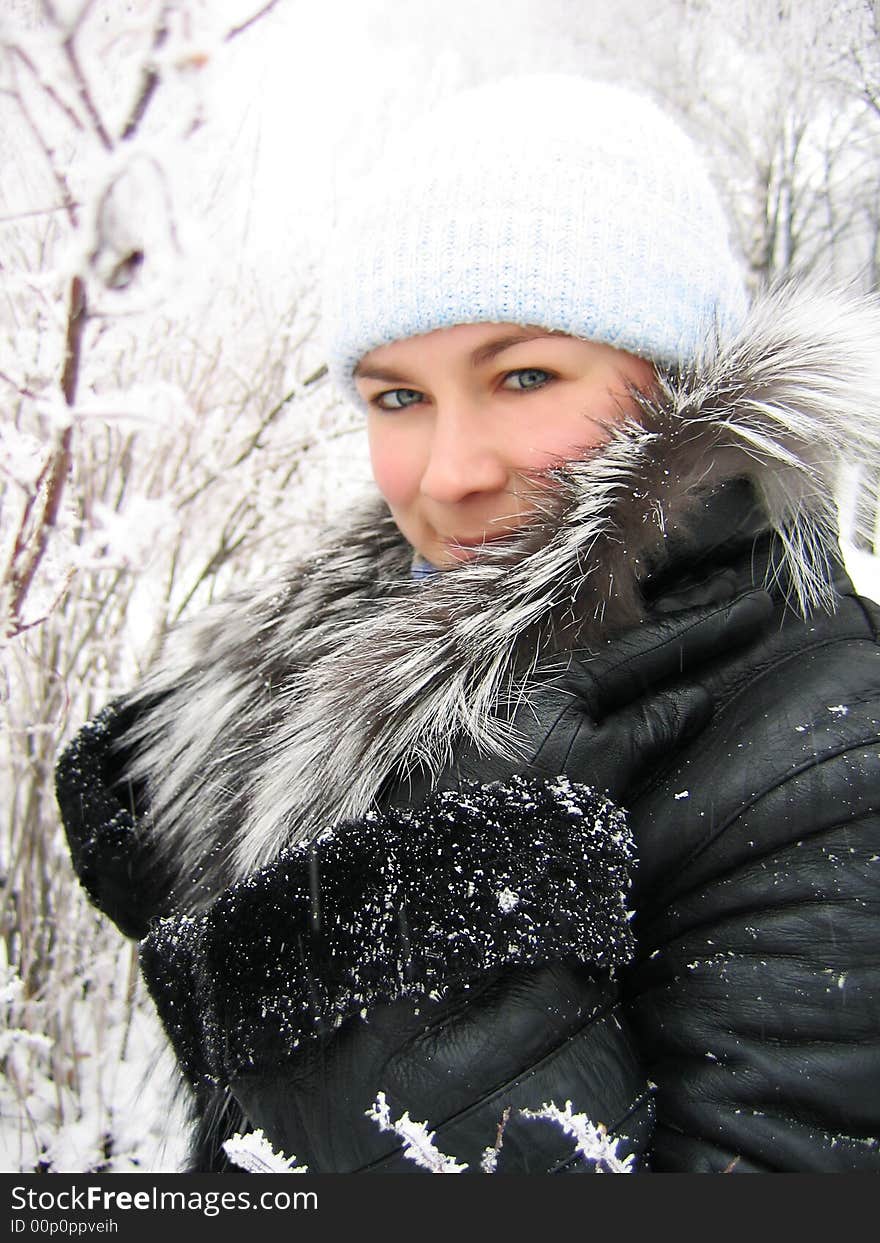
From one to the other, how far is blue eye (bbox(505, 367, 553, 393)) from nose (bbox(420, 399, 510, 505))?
6 centimetres

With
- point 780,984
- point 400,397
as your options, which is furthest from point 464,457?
point 780,984

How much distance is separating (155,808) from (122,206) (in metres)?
1.04

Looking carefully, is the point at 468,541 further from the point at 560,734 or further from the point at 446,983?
the point at 446,983

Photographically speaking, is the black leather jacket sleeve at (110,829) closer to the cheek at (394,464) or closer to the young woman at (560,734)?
the young woman at (560,734)

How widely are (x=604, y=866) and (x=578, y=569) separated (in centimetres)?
32

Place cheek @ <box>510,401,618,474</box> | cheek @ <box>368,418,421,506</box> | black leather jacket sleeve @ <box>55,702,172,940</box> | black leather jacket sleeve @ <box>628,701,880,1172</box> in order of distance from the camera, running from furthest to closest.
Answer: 1. black leather jacket sleeve @ <box>55,702,172,940</box>
2. cheek @ <box>368,418,421,506</box>
3. cheek @ <box>510,401,618,474</box>
4. black leather jacket sleeve @ <box>628,701,880,1172</box>

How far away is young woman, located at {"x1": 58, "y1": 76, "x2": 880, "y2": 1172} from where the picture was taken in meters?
0.75

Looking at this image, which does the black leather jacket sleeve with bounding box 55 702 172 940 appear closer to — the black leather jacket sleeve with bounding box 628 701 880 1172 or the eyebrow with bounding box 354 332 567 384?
the black leather jacket sleeve with bounding box 628 701 880 1172

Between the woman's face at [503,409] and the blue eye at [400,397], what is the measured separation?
4 cm

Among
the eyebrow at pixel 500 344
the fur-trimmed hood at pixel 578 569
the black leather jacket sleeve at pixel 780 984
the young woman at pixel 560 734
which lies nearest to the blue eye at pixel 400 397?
the young woman at pixel 560 734

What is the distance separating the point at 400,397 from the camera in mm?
1178

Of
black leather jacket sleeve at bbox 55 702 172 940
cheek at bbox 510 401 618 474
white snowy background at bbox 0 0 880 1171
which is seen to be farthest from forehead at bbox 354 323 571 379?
black leather jacket sleeve at bbox 55 702 172 940

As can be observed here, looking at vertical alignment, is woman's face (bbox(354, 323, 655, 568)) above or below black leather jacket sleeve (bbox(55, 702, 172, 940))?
above

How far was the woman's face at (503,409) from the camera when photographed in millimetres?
1035
